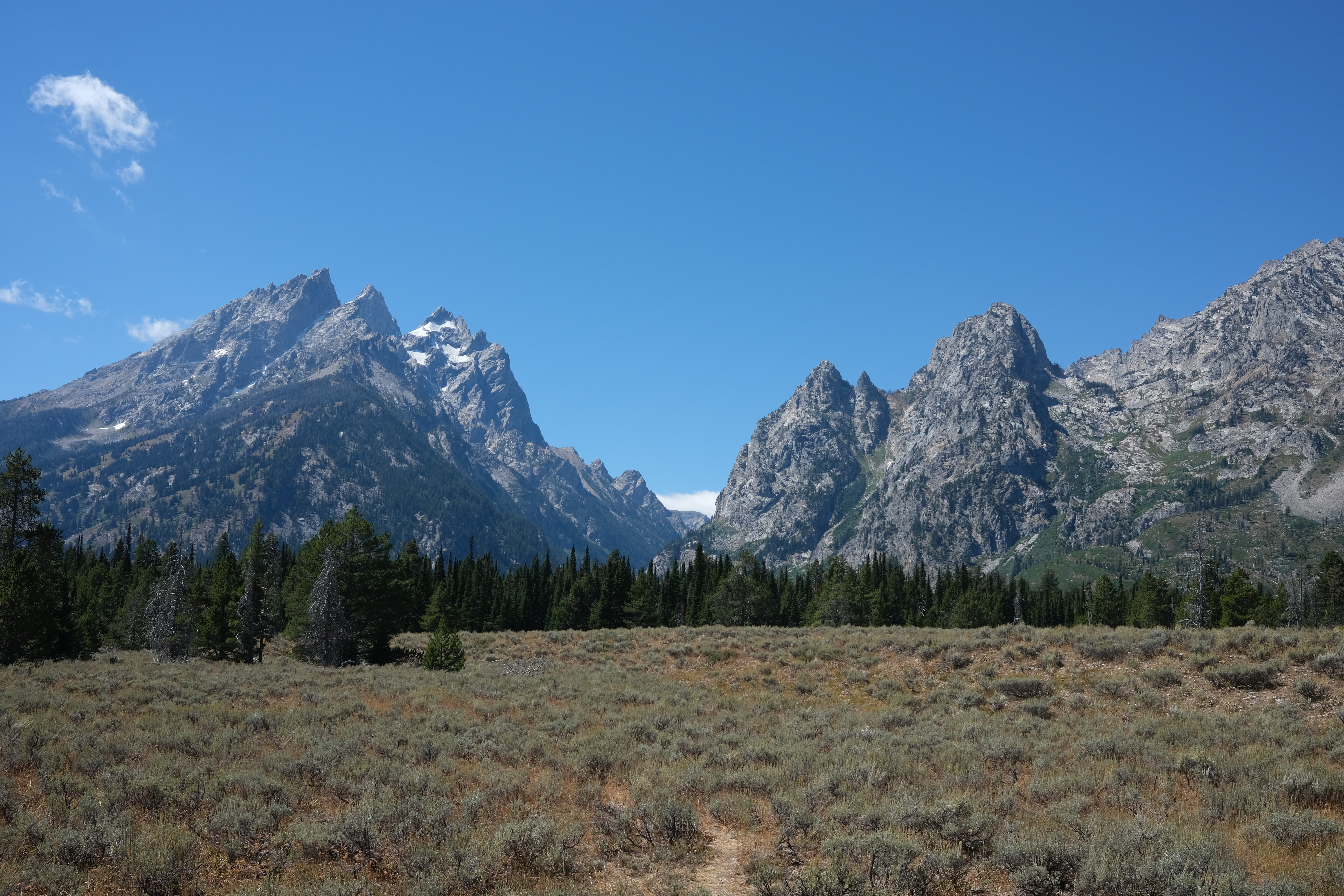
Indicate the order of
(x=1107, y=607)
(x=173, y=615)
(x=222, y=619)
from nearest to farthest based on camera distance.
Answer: (x=222, y=619), (x=173, y=615), (x=1107, y=607)

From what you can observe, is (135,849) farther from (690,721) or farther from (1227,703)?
(1227,703)

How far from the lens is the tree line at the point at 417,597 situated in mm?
39844

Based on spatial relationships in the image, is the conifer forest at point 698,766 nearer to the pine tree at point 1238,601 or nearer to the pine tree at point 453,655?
the pine tree at point 453,655

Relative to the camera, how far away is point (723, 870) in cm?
972

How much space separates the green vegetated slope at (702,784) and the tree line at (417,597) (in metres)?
19.5

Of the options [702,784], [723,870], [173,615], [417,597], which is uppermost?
[702,784]

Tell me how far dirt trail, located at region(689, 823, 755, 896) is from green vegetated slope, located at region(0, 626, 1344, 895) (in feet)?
0.19

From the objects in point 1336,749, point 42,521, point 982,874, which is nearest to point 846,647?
point 1336,749

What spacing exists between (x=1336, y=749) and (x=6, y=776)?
2376 centimetres

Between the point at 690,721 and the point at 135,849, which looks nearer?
the point at 135,849

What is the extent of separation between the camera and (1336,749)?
12.7 meters

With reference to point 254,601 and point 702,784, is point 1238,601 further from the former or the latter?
point 254,601

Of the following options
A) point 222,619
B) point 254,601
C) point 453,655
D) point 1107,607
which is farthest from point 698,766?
point 1107,607

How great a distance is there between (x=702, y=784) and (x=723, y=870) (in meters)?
3.12
